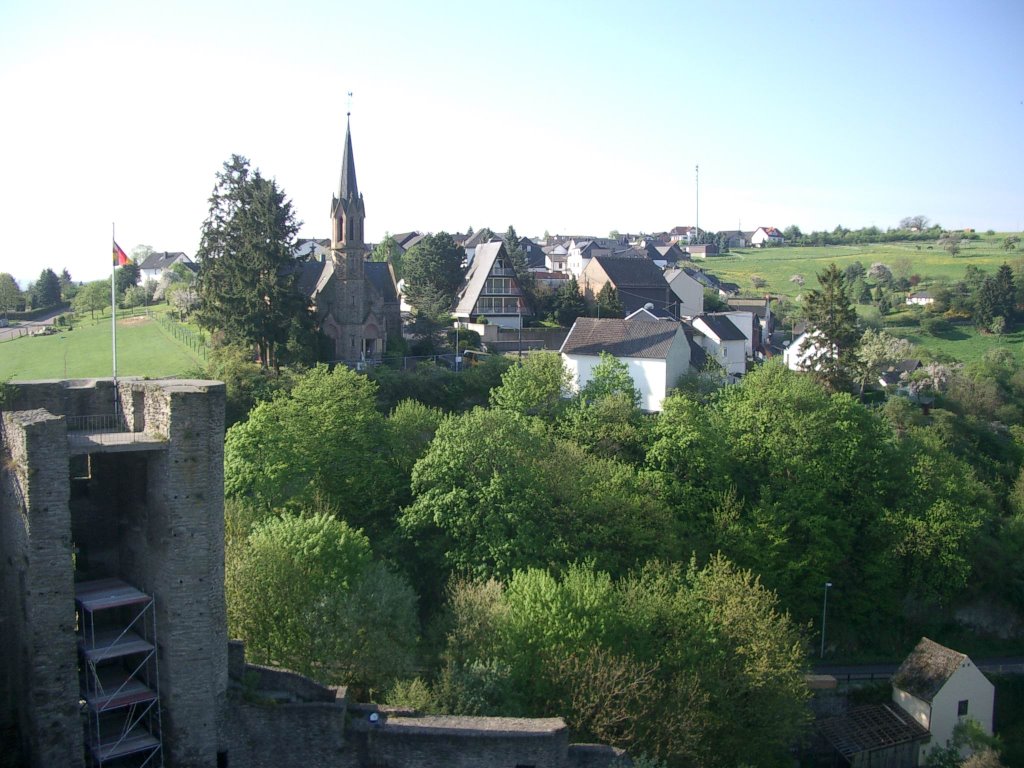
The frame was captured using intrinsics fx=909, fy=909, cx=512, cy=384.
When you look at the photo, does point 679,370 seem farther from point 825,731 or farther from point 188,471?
point 188,471

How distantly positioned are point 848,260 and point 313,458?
110 meters

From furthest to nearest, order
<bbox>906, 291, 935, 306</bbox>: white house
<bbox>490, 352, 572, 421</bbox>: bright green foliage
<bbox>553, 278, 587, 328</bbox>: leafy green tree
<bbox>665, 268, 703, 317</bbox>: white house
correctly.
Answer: <bbox>906, 291, 935, 306</bbox>: white house
<bbox>665, 268, 703, 317</bbox>: white house
<bbox>553, 278, 587, 328</bbox>: leafy green tree
<bbox>490, 352, 572, 421</bbox>: bright green foliage

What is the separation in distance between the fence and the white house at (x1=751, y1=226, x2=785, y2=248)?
11722 centimetres

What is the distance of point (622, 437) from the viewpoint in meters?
37.9

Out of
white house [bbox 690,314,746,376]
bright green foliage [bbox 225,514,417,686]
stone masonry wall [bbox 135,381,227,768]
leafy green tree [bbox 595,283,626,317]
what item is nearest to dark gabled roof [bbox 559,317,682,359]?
white house [bbox 690,314,746,376]

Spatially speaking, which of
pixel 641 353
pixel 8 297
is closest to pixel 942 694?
pixel 641 353

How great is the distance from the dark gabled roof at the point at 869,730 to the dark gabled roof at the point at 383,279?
33187mm

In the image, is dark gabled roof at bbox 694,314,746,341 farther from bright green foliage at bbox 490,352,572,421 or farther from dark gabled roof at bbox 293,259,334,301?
dark gabled roof at bbox 293,259,334,301

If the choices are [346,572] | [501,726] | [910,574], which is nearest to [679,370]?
[910,574]

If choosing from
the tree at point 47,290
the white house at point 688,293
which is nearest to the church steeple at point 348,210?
the white house at point 688,293

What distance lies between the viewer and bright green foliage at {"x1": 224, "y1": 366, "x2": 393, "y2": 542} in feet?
103

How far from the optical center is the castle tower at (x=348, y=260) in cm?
4781

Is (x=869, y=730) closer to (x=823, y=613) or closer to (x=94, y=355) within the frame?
(x=823, y=613)

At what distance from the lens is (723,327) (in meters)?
57.1
